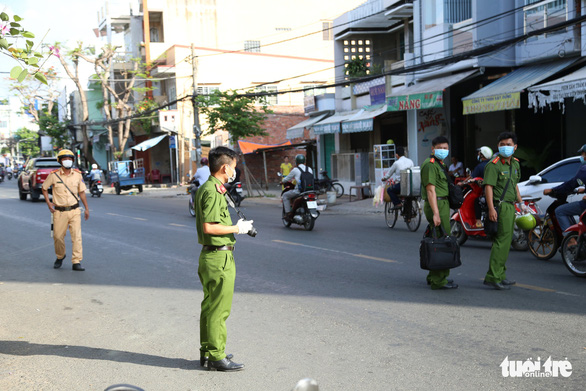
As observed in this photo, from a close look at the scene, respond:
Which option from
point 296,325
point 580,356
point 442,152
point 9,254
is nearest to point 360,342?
point 296,325

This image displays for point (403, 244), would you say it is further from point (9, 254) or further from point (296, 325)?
point (9, 254)

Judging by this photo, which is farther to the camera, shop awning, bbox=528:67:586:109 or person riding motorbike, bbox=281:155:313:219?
shop awning, bbox=528:67:586:109

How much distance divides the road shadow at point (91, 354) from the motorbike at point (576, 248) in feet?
17.4

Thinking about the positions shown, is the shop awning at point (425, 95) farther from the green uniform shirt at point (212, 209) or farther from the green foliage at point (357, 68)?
the green uniform shirt at point (212, 209)

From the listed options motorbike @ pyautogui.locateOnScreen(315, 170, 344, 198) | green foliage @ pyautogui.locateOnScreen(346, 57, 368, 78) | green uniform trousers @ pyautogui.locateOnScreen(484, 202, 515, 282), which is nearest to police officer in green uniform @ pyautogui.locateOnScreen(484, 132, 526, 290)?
green uniform trousers @ pyautogui.locateOnScreen(484, 202, 515, 282)

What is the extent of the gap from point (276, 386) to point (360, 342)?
124 cm

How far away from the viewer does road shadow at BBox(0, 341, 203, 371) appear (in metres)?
5.41

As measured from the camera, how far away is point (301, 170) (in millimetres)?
15086

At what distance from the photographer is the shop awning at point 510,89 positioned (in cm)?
1720

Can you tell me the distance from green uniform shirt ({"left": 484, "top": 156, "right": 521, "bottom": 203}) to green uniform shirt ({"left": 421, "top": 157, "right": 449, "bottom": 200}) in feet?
1.60

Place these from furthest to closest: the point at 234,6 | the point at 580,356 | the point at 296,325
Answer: the point at 234,6, the point at 296,325, the point at 580,356

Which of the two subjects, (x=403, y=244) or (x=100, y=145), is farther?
(x=100, y=145)

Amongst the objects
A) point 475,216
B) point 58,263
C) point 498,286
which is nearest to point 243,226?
point 498,286

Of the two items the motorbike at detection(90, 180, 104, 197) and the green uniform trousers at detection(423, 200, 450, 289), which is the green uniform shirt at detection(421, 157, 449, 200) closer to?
the green uniform trousers at detection(423, 200, 450, 289)
